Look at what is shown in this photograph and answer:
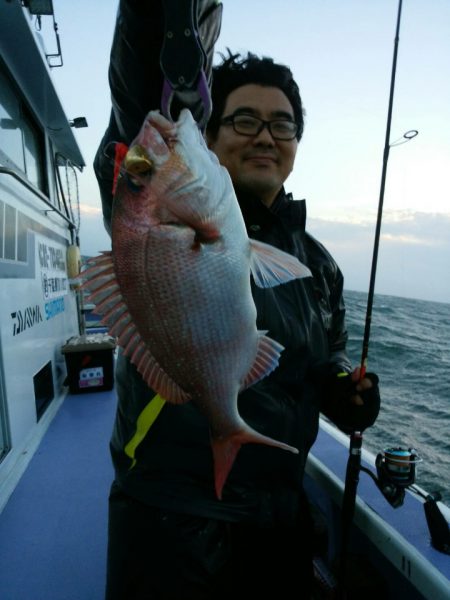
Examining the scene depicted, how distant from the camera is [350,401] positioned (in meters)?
1.73

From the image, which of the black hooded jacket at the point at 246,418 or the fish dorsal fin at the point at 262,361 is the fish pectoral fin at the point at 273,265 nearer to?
the fish dorsal fin at the point at 262,361

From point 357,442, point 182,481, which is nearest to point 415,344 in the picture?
point 357,442

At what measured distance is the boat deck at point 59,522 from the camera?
1.94 metres

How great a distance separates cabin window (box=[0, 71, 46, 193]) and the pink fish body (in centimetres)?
260

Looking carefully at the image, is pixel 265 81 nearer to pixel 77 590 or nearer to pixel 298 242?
pixel 298 242

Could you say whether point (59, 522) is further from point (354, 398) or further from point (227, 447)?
point (354, 398)

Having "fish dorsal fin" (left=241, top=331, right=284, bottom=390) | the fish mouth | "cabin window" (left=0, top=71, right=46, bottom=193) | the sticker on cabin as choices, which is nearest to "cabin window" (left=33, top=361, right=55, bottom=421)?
the sticker on cabin

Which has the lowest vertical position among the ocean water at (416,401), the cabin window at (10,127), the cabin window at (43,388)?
the ocean water at (416,401)

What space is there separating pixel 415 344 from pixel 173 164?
1346 cm

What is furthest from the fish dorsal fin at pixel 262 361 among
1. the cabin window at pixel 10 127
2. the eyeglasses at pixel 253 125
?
the cabin window at pixel 10 127

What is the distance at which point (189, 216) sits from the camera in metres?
1.07

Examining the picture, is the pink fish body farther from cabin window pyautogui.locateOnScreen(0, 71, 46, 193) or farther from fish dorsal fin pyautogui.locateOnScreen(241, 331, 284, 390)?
cabin window pyautogui.locateOnScreen(0, 71, 46, 193)

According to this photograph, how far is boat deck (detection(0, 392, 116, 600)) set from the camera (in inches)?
76.2

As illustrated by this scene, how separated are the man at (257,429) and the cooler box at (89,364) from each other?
2805 mm
